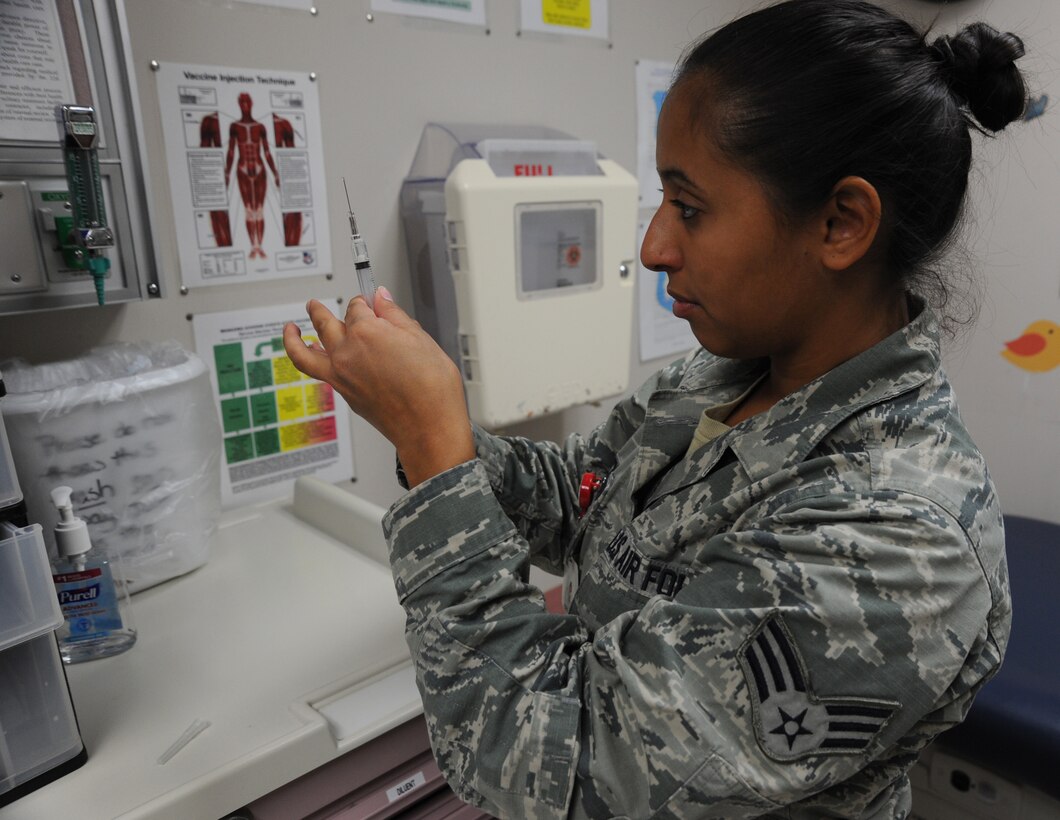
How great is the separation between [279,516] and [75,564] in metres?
0.38

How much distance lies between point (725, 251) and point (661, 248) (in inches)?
2.1

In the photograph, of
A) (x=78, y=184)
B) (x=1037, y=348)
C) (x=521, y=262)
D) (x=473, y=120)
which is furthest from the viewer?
(x=1037, y=348)

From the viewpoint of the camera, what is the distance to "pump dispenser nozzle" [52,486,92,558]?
796 mm

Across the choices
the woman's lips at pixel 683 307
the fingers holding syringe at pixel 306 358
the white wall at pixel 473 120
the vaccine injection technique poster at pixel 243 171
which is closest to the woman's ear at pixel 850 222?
the woman's lips at pixel 683 307

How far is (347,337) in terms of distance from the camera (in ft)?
2.17

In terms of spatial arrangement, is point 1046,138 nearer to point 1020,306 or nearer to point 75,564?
point 1020,306

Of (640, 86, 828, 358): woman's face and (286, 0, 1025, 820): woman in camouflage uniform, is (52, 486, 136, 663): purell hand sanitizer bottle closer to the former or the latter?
(286, 0, 1025, 820): woman in camouflage uniform

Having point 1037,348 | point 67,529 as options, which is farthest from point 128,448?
point 1037,348

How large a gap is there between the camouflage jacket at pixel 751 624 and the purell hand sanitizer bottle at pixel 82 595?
388 millimetres

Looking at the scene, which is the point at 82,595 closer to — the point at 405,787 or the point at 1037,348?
the point at 405,787

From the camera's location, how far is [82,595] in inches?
32.6

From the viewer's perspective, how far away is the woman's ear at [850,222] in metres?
0.58

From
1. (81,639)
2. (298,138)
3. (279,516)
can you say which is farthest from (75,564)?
(298,138)

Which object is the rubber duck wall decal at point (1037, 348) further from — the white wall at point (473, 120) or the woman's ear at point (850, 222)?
the woman's ear at point (850, 222)
